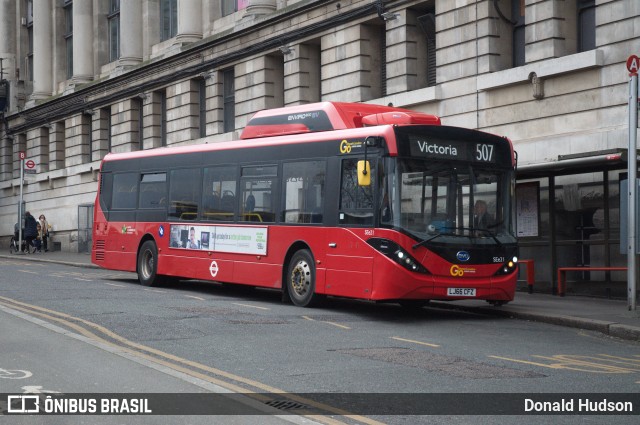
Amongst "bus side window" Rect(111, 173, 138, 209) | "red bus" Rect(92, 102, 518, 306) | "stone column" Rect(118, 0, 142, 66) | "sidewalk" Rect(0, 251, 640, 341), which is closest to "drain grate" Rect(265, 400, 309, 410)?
"red bus" Rect(92, 102, 518, 306)

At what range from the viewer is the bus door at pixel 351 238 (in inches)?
623

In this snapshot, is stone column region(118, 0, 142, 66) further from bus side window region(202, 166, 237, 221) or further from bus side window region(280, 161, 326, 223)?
bus side window region(280, 161, 326, 223)

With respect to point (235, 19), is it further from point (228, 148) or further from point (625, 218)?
point (625, 218)

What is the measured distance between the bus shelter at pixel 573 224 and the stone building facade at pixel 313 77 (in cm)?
4

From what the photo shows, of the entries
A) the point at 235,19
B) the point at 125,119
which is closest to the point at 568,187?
the point at 235,19

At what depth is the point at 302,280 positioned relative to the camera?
1725 centimetres

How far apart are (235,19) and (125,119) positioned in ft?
32.0

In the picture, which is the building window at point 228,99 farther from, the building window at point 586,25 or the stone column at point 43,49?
the stone column at point 43,49

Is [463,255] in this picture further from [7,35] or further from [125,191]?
[7,35]

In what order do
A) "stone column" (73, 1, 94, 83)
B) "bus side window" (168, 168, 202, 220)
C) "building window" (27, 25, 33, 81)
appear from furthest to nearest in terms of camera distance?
"building window" (27, 25, 33, 81)
"stone column" (73, 1, 94, 83)
"bus side window" (168, 168, 202, 220)

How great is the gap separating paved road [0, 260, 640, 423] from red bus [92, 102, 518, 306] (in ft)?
2.14

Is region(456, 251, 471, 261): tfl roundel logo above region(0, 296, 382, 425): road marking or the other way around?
above

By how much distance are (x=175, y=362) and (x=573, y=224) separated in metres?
12.2

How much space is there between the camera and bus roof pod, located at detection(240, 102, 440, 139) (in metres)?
17.0
